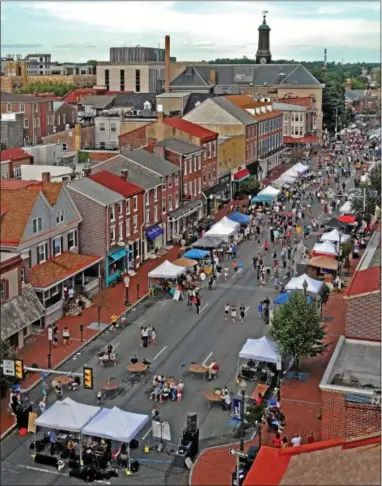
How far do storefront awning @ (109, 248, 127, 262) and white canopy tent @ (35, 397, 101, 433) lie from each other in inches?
747

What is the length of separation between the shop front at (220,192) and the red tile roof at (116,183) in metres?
15.9

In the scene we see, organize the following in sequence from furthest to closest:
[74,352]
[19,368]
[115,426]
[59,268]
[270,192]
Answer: [270,192] → [59,268] → [74,352] → [115,426] → [19,368]

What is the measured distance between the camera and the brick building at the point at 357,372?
2355 centimetres

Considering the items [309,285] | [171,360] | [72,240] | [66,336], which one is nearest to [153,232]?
[72,240]

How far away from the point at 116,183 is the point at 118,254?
4994 mm

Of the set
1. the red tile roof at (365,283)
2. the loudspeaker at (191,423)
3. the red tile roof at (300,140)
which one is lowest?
the loudspeaker at (191,423)

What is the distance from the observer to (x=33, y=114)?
81.2 m

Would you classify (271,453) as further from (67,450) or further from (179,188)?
(179,188)

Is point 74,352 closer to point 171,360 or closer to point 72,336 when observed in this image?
point 72,336

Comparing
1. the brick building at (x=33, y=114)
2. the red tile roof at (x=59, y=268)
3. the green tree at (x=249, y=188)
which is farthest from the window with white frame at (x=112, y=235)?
the brick building at (x=33, y=114)

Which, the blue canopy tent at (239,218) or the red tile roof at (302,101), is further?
the red tile roof at (302,101)

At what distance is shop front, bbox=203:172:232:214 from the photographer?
6562cm

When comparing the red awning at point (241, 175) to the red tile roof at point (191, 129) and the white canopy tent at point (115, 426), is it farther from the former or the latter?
the white canopy tent at point (115, 426)

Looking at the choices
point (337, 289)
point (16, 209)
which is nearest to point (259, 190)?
point (337, 289)
